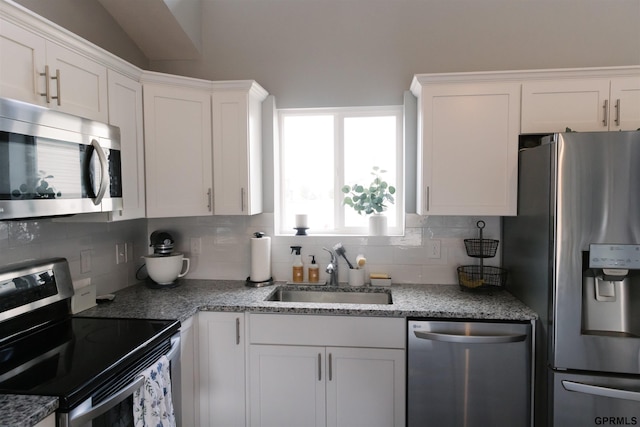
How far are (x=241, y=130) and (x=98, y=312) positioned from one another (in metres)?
1.26

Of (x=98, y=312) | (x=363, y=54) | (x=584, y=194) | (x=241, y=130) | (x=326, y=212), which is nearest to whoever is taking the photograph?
(x=584, y=194)

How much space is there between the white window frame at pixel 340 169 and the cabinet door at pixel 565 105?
0.80 m

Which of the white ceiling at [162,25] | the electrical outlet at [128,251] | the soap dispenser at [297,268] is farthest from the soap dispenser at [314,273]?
the white ceiling at [162,25]

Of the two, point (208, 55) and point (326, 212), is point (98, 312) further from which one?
point (208, 55)

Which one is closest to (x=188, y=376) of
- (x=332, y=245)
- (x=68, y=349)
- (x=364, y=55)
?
(x=68, y=349)

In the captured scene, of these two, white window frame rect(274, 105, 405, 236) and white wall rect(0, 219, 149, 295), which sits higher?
white window frame rect(274, 105, 405, 236)

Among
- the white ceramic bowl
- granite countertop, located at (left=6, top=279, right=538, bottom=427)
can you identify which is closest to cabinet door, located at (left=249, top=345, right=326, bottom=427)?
granite countertop, located at (left=6, top=279, right=538, bottom=427)

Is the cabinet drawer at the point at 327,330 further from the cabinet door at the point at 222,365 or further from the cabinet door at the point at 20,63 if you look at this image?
the cabinet door at the point at 20,63

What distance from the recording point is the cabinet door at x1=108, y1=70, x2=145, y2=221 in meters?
1.94

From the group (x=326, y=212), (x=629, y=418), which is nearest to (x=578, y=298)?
(x=629, y=418)

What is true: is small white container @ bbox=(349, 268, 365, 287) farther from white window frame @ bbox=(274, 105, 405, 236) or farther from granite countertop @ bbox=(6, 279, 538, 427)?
white window frame @ bbox=(274, 105, 405, 236)

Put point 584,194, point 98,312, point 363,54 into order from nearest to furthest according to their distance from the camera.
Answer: point 584,194, point 98,312, point 363,54

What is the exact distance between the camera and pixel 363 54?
2541 mm

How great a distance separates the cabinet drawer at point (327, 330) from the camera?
6.50 feet
